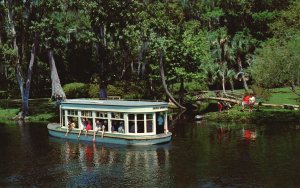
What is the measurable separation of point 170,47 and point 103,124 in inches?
1083

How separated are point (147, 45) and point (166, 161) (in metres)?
42.4

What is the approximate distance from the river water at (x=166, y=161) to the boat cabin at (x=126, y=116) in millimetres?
1823

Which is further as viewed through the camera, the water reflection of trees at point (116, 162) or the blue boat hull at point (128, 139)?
the blue boat hull at point (128, 139)

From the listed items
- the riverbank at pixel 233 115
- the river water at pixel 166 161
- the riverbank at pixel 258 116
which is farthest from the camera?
the riverbank at pixel 233 115

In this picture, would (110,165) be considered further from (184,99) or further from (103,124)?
(184,99)

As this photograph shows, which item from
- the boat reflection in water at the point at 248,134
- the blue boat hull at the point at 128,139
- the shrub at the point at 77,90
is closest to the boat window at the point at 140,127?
the blue boat hull at the point at 128,139

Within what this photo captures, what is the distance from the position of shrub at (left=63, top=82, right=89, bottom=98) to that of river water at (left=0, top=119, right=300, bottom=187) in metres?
28.9

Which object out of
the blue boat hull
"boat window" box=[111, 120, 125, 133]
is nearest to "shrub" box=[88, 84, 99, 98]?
the blue boat hull

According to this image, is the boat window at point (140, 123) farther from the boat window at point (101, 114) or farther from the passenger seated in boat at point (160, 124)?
the boat window at point (101, 114)

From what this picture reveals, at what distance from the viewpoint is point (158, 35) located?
7006 centimetres

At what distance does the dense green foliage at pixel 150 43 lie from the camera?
6291 centimetres

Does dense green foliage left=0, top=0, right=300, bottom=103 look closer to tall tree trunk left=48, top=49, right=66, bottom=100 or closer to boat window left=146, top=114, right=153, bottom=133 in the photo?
tall tree trunk left=48, top=49, right=66, bottom=100

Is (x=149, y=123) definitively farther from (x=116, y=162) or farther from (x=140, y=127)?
(x=116, y=162)

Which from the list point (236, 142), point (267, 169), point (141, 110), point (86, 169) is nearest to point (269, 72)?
point (236, 142)
